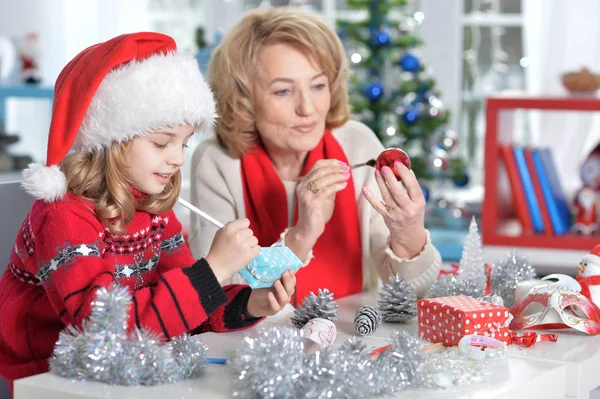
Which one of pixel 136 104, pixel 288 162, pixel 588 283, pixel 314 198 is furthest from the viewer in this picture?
pixel 288 162

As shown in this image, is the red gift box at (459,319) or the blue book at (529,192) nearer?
the red gift box at (459,319)

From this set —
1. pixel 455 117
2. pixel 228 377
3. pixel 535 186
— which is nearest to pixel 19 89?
pixel 455 117

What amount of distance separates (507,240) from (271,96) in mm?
1639

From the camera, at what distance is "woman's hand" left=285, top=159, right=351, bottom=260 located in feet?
6.02

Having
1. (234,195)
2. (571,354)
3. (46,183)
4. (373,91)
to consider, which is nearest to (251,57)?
(234,195)

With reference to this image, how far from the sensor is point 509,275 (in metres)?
1.66

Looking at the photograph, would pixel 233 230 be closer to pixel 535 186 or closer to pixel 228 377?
pixel 228 377

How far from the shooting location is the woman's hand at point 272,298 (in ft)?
4.76

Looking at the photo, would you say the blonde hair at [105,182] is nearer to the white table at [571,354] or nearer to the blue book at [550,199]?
the white table at [571,354]

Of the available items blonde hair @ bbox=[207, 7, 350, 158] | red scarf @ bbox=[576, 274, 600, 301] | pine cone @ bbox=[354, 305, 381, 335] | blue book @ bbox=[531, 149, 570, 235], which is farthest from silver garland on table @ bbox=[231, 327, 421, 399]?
blue book @ bbox=[531, 149, 570, 235]

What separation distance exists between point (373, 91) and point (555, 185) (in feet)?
2.92

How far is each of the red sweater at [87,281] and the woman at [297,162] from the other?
1.34ft

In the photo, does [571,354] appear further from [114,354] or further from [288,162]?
[288,162]

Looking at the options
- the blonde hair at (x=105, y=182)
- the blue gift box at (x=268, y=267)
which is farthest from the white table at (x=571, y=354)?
the blonde hair at (x=105, y=182)
